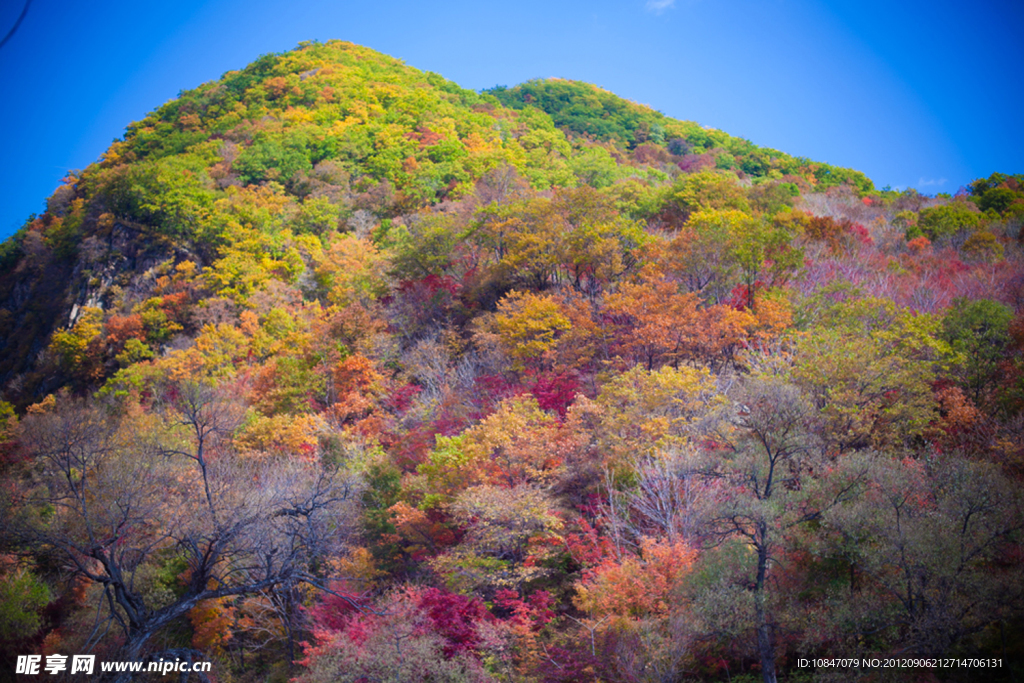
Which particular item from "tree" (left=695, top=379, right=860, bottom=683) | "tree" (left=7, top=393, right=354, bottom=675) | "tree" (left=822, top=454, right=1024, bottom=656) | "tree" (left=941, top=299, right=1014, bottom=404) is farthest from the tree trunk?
"tree" (left=941, top=299, right=1014, bottom=404)

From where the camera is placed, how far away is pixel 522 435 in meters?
17.6

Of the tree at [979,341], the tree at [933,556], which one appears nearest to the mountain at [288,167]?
the tree at [979,341]

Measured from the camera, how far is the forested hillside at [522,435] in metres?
12.2

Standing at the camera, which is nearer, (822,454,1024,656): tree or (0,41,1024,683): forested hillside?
(822,454,1024,656): tree

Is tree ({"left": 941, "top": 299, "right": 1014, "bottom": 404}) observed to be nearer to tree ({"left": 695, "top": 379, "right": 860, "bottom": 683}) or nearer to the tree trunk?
tree ({"left": 695, "top": 379, "right": 860, "bottom": 683})

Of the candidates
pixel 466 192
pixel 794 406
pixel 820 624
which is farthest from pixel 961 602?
pixel 466 192

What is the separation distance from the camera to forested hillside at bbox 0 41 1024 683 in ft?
40.1

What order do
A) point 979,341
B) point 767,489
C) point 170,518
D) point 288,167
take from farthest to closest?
1. point 288,167
2. point 170,518
3. point 979,341
4. point 767,489

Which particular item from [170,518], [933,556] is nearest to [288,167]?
[170,518]

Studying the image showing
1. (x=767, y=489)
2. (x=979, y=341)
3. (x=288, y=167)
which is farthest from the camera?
(x=288, y=167)

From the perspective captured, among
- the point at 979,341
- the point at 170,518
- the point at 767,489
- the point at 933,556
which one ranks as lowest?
the point at 933,556

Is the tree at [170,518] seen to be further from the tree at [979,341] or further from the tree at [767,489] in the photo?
the tree at [979,341]

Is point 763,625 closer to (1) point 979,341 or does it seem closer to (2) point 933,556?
(2) point 933,556

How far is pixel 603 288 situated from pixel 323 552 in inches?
696
